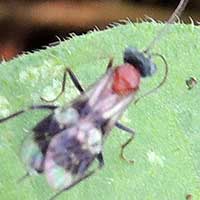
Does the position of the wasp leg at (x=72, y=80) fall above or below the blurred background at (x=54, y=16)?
above

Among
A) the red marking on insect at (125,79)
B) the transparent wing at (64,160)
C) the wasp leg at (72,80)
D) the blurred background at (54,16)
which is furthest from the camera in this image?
the blurred background at (54,16)

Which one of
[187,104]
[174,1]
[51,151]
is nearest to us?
[51,151]

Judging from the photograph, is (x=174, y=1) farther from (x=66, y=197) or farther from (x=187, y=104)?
(x=66, y=197)

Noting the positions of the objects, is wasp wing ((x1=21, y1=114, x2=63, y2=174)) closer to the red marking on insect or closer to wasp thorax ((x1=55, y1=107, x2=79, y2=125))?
wasp thorax ((x1=55, y1=107, x2=79, y2=125))

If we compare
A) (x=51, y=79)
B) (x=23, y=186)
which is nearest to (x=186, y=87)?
(x=51, y=79)

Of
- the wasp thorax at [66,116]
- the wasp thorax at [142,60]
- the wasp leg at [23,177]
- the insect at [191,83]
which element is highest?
the insect at [191,83]

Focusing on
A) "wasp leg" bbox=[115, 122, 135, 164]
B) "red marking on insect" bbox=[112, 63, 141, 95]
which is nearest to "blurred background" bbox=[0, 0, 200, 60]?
"red marking on insect" bbox=[112, 63, 141, 95]

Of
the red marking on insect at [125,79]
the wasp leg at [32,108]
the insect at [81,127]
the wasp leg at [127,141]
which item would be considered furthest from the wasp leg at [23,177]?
the red marking on insect at [125,79]

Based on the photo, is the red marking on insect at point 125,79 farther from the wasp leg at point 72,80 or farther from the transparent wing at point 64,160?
the transparent wing at point 64,160

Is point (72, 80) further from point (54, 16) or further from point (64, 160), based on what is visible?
point (54, 16)
